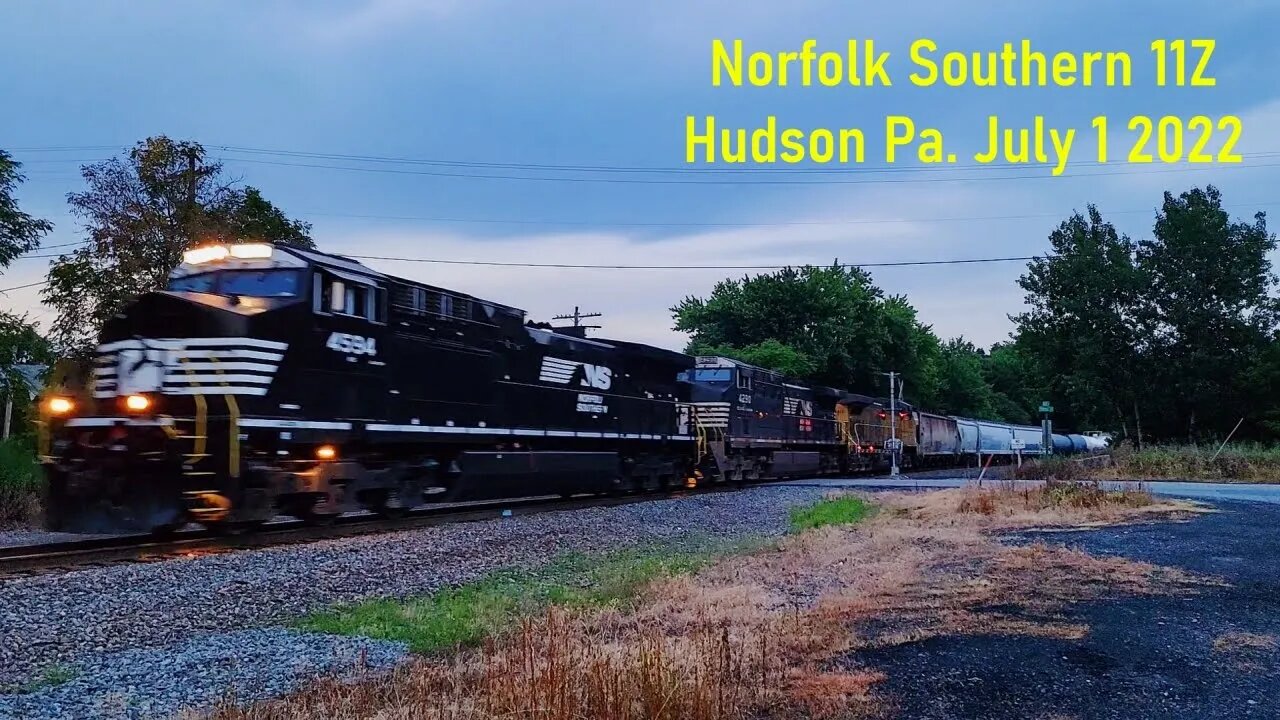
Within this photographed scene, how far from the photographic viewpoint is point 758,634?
18.9 feet

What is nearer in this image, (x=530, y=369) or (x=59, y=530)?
(x=59, y=530)

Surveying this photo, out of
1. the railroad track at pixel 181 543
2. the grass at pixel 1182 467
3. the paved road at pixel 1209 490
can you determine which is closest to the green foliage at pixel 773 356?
the grass at pixel 1182 467

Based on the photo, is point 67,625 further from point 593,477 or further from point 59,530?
point 593,477

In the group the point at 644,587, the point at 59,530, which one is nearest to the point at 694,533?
the point at 644,587

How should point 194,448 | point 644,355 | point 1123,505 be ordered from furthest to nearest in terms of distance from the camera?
point 644,355 → point 1123,505 → point 194,448

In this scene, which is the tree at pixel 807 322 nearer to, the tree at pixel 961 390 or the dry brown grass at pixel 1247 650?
the tree at pixel 961 390

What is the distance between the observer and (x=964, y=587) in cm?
731

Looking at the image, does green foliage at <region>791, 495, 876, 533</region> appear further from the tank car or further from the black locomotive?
the tank car

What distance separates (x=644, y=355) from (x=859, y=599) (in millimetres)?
14368

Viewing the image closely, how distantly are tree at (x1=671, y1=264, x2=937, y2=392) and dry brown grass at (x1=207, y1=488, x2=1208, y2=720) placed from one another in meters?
38.0

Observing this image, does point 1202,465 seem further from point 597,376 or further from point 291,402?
point 291,402

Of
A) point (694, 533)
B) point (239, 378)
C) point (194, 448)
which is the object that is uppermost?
point (239, 378)

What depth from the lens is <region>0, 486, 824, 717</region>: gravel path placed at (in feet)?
17.2

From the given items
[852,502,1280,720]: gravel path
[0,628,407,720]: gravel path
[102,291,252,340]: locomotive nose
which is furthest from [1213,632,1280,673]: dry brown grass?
[102,291,252,340]: locomotive nose
